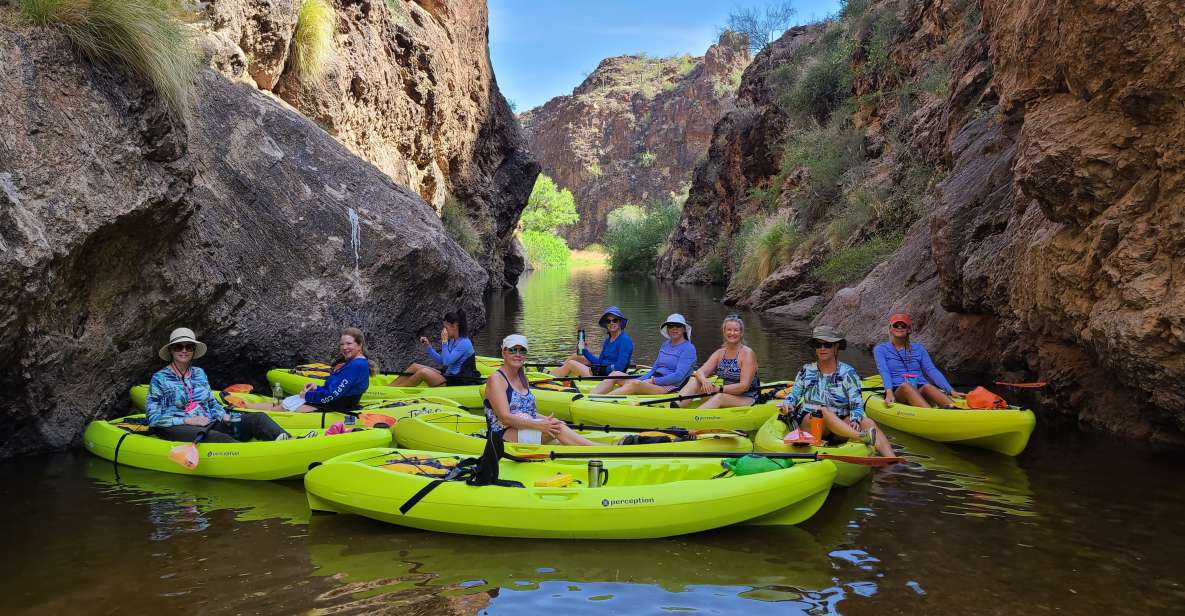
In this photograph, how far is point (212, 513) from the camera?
5.78m

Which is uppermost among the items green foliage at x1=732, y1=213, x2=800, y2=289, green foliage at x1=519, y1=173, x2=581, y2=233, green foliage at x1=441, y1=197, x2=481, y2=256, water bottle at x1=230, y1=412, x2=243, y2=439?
green foliage at x1=519, y1=173, x2=581, y2=233

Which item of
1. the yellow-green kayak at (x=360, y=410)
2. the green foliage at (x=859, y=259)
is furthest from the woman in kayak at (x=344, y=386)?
the green foliage at (x=859, y=259)

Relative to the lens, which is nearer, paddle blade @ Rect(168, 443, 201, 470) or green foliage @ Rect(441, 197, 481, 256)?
paddle blade @ Rect(168, 443, 201, 470)

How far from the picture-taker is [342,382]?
25.2 feet

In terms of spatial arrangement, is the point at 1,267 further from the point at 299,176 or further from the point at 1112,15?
the point at 1112,15

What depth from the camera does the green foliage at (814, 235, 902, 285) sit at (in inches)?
668

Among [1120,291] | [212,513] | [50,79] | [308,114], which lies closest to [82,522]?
[212,513]

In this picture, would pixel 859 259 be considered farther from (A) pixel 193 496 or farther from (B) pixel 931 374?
(A) pixel 193 496

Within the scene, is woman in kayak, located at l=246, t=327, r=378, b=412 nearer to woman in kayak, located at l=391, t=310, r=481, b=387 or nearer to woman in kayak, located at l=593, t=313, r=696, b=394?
woman in kayak, located at l=391, t=310, r=481, b=387

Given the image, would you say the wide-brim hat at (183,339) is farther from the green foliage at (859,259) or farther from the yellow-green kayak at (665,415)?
the green foliage at (859,259)

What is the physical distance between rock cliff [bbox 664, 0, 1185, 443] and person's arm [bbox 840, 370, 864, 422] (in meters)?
2.21

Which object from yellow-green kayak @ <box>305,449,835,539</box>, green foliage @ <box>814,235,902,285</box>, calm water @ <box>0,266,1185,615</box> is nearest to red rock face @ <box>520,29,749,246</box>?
green foliage @ <box>814,235,902,285</box>

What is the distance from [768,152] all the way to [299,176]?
22608 mm

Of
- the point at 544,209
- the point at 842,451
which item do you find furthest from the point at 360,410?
the point at 544,209
